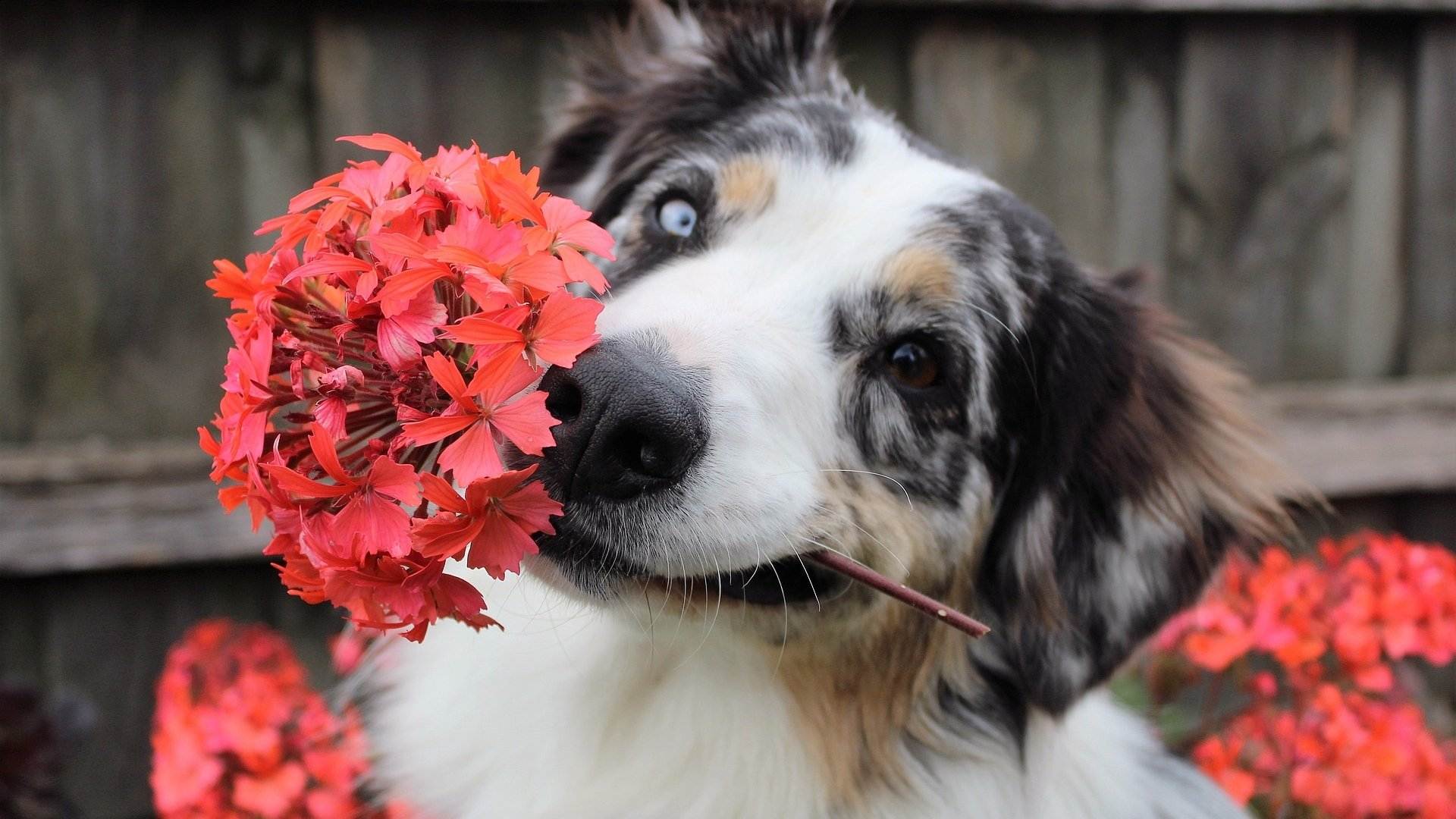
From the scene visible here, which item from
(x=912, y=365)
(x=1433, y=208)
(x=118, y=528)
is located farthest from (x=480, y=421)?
(x=1433, y=208)

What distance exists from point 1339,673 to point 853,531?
183cm

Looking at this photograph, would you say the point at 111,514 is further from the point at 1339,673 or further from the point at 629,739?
the point at 1339,673

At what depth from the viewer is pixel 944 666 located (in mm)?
2301

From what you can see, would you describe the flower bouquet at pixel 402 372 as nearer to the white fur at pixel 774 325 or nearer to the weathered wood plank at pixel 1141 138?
the white fur at pixel 774 325

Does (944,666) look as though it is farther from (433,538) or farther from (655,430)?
(433,538)

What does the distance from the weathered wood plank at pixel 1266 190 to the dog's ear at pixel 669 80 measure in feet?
6.89

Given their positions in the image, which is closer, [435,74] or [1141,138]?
[435,74]

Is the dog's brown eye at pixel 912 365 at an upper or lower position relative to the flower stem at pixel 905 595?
upper

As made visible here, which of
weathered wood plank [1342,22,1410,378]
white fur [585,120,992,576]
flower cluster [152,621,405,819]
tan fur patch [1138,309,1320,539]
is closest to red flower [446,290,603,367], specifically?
white fur [585,120,992,576]

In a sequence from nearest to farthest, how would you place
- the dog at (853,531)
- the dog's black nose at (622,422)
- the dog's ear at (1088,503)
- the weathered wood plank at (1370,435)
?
the dog's black nose at (622,422), the dog at (853,531), the dog's ear at (1088,503), the weathered wood plank at (1370,435)

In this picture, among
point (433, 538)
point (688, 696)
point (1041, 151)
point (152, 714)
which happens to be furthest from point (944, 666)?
point (152, 714)

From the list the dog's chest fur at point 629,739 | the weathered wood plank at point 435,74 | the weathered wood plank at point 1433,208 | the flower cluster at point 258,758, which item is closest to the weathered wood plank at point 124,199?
the weathered wood plank at point 435,74

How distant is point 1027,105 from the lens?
4152 millimetres

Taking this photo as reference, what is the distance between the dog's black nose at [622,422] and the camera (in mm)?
1525
